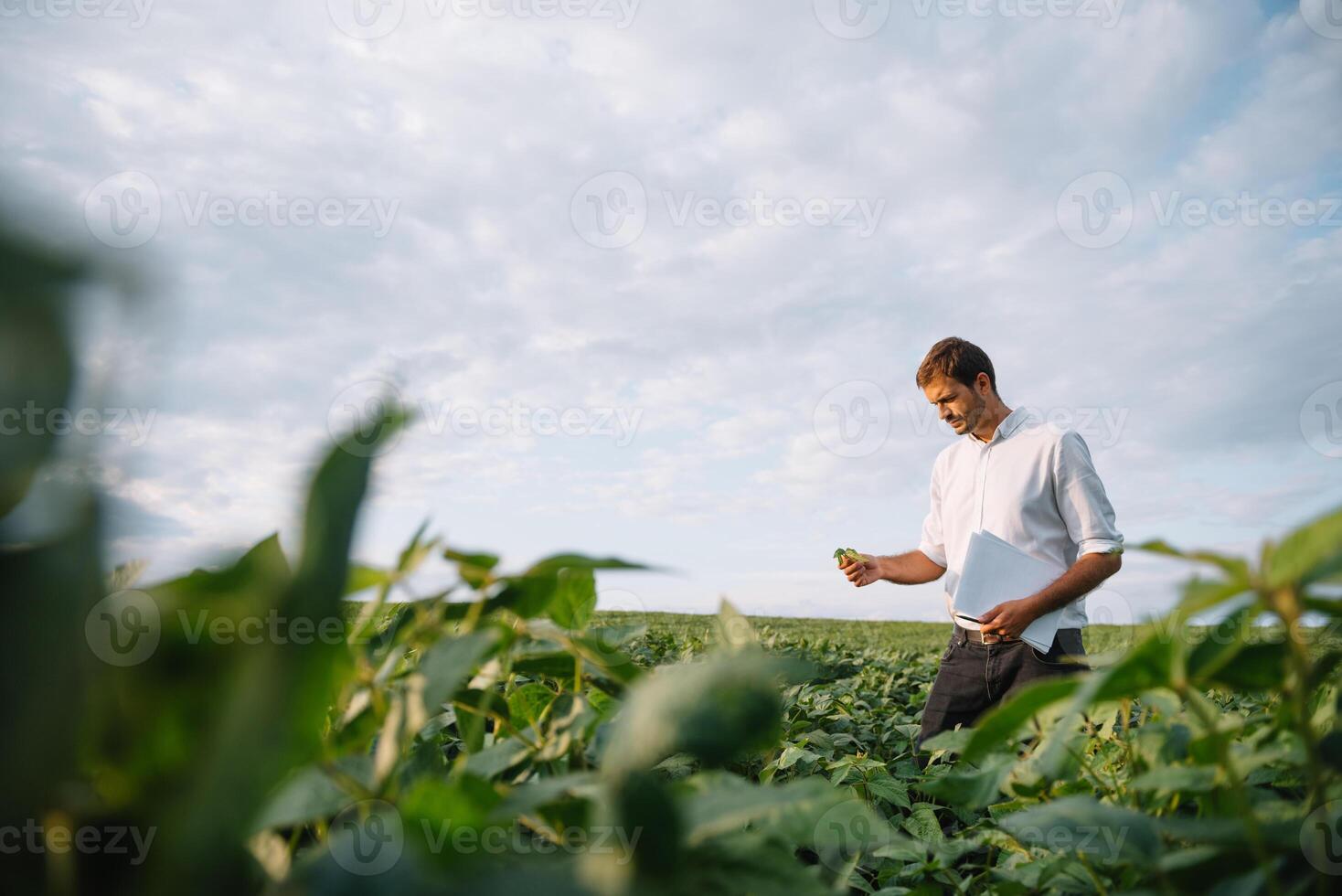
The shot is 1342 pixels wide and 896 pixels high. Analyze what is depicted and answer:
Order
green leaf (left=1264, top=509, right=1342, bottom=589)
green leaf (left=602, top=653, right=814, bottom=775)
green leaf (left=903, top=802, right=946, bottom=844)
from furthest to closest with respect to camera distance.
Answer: green leaf (left=903, top=802, right=946, bottom=844)
green leaf (left=1264, top=509, right=1342, bottom=589)
green leaf (left=602, top=653, right=814, bottom=775)

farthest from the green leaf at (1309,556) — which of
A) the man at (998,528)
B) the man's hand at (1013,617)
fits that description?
the man's hand at (1013,617)

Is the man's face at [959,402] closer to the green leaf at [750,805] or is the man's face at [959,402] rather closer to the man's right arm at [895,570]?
the man's right arm at [895,570]

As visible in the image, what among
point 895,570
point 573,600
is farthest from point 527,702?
point 895,570

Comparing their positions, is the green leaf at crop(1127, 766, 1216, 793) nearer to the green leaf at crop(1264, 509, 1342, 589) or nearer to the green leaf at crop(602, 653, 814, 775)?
the green leaf at crop(1264, 509, 1342, 589)

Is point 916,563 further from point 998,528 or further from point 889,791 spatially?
point 889,791

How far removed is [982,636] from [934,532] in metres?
0.99

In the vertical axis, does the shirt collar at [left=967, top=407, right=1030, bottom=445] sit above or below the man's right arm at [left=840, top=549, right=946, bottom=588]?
above

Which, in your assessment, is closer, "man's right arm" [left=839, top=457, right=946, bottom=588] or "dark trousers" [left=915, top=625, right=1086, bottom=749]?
"dark trousers" [left=915, top=625, right=1086, bottom=749]

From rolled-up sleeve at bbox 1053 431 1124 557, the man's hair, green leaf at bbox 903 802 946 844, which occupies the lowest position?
green leaf at bbox 903 802 946 844

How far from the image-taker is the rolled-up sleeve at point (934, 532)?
4.82 meters

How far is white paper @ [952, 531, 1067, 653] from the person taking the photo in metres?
3.84

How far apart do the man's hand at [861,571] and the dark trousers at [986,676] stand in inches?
23.6

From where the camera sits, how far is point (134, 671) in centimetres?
41

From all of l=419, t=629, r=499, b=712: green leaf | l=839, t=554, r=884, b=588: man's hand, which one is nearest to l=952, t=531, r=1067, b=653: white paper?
l=839, t=554, r=884, b=588: man's hand
